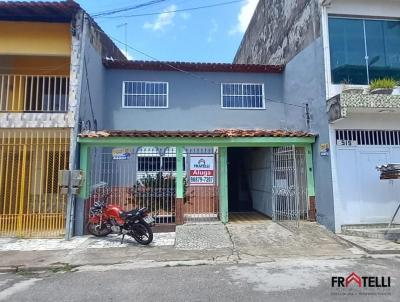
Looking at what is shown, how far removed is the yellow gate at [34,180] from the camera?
9.39m

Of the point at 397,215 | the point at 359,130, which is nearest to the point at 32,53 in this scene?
the point at 359,130

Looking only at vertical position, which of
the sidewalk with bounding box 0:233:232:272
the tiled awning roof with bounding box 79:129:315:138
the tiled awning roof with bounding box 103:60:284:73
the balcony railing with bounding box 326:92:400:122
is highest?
the tiled awning roof with bounding box 103:60:284:73

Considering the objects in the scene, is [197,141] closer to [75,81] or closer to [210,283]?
[75,81]

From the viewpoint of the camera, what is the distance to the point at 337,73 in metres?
9.70

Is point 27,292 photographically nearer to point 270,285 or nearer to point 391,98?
point 270,285

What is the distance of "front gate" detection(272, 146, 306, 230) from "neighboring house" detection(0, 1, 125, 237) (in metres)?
6.33

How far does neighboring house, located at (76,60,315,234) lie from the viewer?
393 inches

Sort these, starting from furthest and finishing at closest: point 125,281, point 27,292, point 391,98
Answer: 1. point 391,98
2. point 125,281
3. point 27,292

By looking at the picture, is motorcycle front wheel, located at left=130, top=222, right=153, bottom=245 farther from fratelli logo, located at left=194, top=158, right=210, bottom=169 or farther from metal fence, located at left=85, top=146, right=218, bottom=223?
fratelli logo, located at left=194, top=158, right=210, bottom=169

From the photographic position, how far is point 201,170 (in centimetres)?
1058

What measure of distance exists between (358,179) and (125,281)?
23.2 ft

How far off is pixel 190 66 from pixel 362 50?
20.0ft

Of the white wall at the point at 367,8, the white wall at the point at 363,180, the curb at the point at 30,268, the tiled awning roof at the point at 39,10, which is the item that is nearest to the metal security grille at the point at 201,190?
the white wall at the point at 363,180

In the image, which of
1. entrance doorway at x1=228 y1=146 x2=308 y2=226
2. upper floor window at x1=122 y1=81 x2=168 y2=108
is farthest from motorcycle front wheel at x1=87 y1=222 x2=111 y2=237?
upper floor window at x1=122 y1=81 x2=168 y2=108
